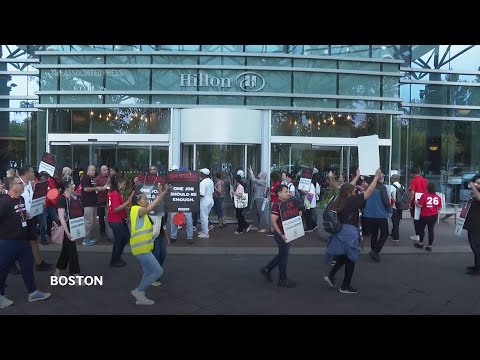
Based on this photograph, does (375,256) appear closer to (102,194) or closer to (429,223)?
(429,223)

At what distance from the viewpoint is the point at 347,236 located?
6473 mm

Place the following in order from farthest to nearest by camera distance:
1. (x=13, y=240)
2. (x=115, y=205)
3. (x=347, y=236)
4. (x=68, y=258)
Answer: (x=115, y=205)
(x=68, y=258)
(x=347, y=236)
(x=13, y=240)

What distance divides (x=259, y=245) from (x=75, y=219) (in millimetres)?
4578

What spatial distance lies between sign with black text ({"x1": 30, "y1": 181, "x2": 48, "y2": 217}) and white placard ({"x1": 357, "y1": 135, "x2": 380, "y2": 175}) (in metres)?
5.81

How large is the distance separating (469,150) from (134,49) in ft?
46.5

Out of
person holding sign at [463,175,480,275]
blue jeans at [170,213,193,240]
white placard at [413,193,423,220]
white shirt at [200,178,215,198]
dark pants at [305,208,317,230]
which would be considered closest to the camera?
person holding sign at [463,175,480,275]

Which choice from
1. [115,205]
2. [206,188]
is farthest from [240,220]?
[115,205]

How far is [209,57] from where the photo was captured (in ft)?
48.1

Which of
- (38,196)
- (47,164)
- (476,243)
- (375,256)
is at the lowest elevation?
(375,256)

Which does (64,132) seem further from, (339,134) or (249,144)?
(339,134)

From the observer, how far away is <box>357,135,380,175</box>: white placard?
675 centimetres

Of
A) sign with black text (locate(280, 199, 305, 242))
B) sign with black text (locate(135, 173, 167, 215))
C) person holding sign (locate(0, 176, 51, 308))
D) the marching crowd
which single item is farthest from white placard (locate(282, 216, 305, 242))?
person holding sign (locate(0, 176, 51, 308))

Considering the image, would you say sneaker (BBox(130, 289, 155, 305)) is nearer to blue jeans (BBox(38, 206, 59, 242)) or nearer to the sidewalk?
the sidewalk
